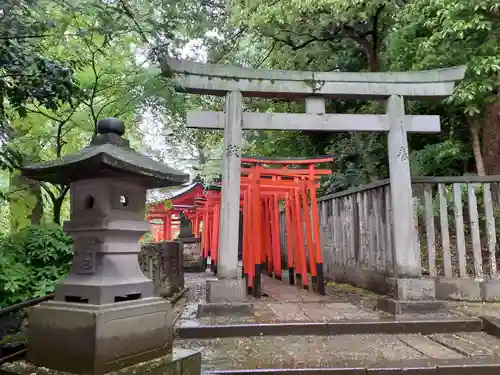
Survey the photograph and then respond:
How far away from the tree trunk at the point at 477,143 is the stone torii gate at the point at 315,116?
3.46 meters

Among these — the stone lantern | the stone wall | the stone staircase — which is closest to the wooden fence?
the stone staircase

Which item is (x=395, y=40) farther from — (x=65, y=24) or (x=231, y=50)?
(x=65, y=24)

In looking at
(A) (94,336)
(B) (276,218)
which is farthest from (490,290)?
(A) (94,336)

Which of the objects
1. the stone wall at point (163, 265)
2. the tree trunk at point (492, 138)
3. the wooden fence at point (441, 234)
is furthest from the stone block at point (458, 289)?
the stone wall at point (163, 265)

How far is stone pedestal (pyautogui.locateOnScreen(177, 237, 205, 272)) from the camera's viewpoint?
1730cm

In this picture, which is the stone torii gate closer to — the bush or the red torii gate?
the red torii gate

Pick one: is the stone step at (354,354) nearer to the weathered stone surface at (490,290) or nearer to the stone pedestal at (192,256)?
the weathered stone surface at (490,290)

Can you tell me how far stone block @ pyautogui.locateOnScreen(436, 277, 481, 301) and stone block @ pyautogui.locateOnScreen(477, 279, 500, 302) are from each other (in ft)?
0.23

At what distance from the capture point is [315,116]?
7.16 metres

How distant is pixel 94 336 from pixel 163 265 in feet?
16.3

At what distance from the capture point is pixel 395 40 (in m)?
10.2

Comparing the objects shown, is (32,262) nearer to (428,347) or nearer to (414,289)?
(428,347)

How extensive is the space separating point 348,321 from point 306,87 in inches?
162

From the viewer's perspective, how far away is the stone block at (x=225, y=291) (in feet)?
21.2
